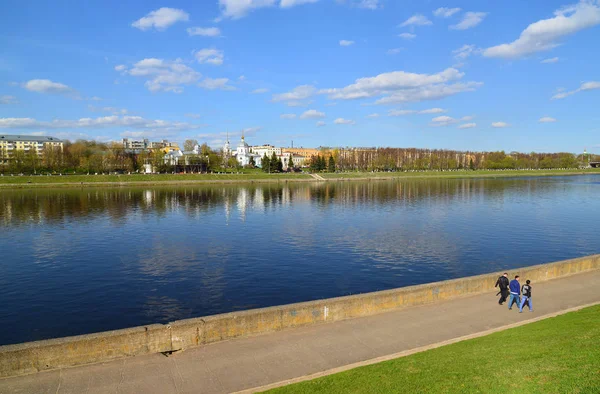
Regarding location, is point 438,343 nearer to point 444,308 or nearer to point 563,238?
point 444,308

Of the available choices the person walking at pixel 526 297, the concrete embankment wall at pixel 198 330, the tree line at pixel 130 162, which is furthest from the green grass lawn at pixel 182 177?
the person walking at pixel 526 297

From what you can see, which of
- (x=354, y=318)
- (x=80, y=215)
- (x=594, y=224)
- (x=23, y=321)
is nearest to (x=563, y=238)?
(x=594, y=224)

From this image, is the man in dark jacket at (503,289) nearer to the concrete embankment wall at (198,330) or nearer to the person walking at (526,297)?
the person walking at (526,297)

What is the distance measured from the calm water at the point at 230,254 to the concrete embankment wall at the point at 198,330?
6359 millimetres

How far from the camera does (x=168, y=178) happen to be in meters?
115

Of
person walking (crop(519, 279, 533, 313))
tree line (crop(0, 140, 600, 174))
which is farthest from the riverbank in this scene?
person walking (crop(519, 279, 533, 313))

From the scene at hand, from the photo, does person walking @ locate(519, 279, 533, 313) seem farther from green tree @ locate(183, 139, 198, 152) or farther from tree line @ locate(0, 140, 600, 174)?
green tree @ locate(183, 139, 198, 152)

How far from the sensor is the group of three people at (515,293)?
15.0 metres

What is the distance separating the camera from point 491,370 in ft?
31.2

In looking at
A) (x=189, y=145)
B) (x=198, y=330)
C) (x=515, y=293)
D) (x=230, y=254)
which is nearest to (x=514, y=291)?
(x=515, y=293)

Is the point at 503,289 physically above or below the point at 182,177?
below

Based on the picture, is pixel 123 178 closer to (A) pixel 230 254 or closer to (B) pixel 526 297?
(A) pixel 230 254

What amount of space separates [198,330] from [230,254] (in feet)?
59.4

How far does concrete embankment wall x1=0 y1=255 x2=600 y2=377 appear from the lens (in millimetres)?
10438
